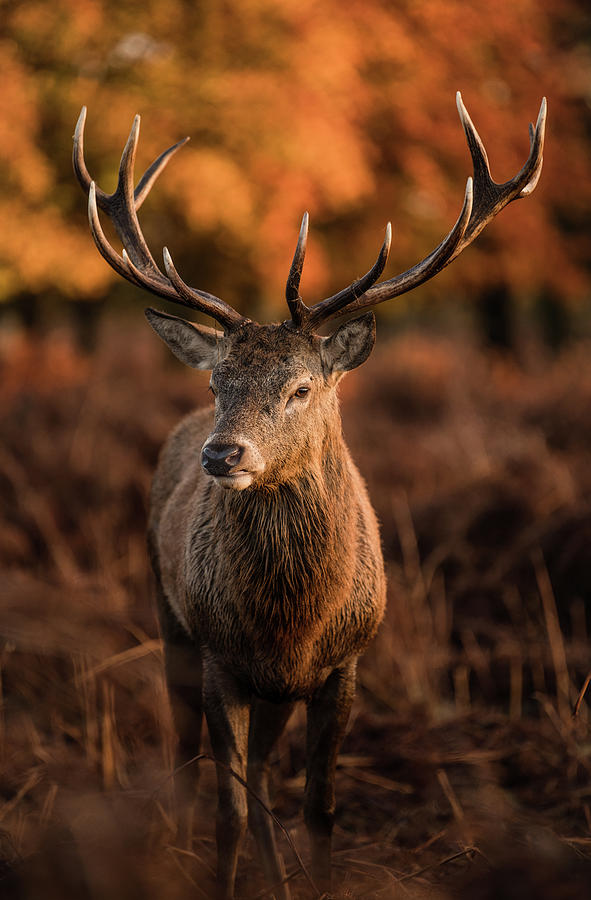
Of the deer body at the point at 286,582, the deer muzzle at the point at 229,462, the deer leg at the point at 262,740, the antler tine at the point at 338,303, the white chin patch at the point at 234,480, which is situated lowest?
the deer leg at the point at 262,740

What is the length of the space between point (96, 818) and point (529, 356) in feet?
39.0

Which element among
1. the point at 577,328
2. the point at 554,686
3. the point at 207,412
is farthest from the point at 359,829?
the point at 577,328

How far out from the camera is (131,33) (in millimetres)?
9477

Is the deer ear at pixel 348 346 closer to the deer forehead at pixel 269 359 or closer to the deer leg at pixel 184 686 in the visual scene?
the deer forehead at pixel 269 359

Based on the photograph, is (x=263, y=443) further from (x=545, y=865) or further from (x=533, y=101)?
(x=533, y=101)

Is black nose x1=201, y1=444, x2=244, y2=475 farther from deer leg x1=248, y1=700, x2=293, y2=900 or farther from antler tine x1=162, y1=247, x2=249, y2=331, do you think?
deer leg x1=248, y1=700, x2=293, y2=900

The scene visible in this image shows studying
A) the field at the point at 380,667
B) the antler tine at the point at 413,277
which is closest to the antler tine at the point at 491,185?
the antler tine at the point at 413,277

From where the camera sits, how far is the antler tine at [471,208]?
3.48 metres

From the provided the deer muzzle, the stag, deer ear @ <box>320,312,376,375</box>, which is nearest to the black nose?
the deer muzzle

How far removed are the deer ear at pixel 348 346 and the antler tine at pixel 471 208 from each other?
74 millimetres

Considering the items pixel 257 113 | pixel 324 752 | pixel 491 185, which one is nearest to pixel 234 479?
pixel 324 752

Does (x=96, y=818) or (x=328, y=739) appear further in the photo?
(x=328, y=739)

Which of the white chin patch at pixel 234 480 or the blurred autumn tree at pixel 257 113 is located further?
the blurred autumn tree at pixel 257 113

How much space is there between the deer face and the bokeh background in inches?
28.6
